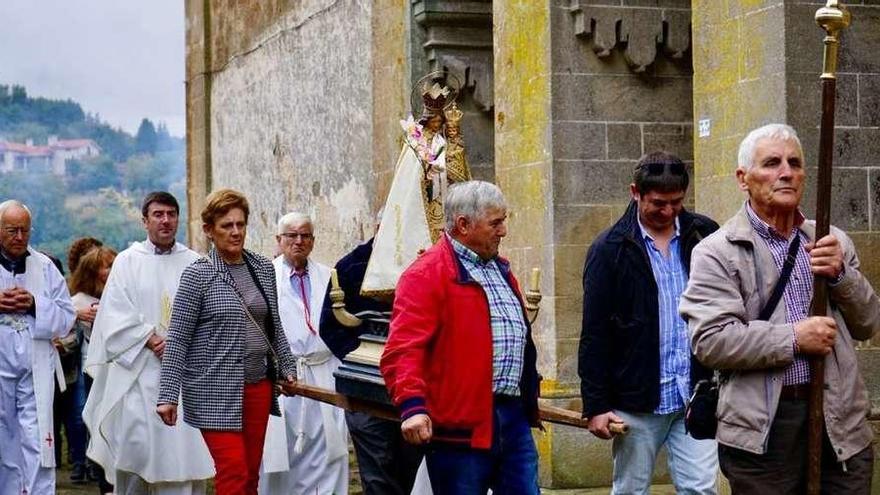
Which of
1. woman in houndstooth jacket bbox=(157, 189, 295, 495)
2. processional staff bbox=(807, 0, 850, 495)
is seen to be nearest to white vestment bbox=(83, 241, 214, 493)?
woman in houndstooth jacket bbox=(157, 189, 295, 495)

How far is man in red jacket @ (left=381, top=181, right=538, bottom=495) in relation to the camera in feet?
21.5

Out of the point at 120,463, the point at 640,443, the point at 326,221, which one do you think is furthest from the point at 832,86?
the point at 326,221

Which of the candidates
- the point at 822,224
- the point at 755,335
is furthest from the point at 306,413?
the point at 822,224

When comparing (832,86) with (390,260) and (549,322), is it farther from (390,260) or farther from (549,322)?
(549,322)

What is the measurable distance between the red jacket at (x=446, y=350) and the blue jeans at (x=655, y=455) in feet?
2.46

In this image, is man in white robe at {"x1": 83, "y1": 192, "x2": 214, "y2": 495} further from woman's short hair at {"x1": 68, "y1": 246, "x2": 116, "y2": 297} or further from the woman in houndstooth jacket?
woman's short hair at {"x1": 68, "y1": 246, "x2": 116, "y2": 297}

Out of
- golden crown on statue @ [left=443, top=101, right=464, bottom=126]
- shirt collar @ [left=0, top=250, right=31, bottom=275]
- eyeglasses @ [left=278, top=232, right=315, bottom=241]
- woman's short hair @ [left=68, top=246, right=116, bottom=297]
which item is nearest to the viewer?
golden crown on statue @ [left=443, top=101, right=464, bottom=126]

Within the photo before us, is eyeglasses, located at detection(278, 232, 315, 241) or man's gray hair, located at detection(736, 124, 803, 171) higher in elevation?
man's gray hair, located at detection(736, 124, 803, 171)

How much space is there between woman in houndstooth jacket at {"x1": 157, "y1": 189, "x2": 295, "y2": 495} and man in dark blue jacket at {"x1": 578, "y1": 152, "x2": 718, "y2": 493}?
208 cm

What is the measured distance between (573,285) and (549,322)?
0.27 meters

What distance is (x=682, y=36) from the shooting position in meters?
11.6

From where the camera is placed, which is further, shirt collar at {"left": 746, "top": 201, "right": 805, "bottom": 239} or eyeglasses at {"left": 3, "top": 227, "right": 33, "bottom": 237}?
eyeglasses at {"left": 3, "top": 227, "right": 33, "bottom": 237}

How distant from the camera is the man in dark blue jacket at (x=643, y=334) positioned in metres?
7.00

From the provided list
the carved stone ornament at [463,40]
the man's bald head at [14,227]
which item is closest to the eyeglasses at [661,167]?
the man's bald head at [14,227]
